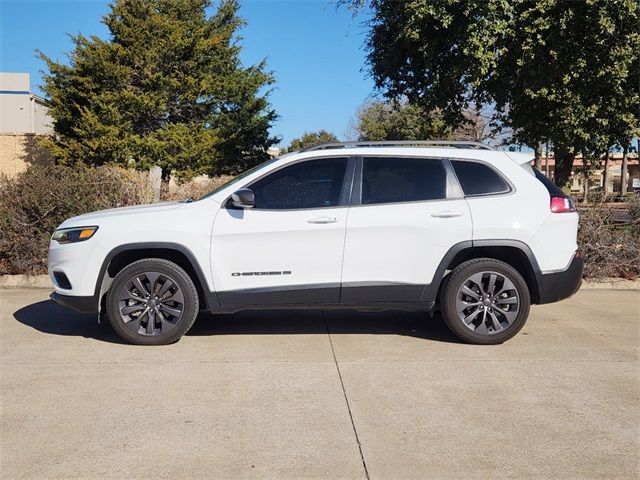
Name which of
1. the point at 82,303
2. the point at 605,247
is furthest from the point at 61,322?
the point at 605,247

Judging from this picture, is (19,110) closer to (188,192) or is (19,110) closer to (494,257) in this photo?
(188,192)

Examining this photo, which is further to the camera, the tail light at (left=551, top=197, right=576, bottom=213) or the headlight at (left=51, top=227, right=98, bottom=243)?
the tail light at (left=551, top=197, right=576, bottom=213)

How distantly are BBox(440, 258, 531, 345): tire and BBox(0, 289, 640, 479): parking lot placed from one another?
6.8 inches

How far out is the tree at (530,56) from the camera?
12.1 metres

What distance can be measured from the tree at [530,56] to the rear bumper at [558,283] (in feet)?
24.7

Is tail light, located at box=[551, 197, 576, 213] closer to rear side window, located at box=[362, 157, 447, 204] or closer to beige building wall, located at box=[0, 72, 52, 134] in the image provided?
rear side window, located at box=[362, 157, 447, 204]

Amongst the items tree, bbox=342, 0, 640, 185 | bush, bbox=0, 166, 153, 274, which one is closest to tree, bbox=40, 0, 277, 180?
tree, bbox=342, 0, 640, 185

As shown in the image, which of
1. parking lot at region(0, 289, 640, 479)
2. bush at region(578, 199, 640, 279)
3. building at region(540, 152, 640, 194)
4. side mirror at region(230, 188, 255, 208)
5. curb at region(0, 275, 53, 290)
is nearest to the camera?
parking lot at region(0, 289, 640, 479)

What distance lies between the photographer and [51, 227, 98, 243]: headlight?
5811 mm

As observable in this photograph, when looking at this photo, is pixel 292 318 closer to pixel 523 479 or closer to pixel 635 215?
pixel 523 479

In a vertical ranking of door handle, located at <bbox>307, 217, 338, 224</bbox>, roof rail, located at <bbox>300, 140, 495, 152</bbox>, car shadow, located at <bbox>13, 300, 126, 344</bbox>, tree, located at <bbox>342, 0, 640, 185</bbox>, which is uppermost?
tree, located at <bbox>342, 0, 640, 185</bbox>

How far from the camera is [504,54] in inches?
520

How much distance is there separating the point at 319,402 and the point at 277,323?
93.9 inches

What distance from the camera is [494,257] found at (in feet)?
20.2
